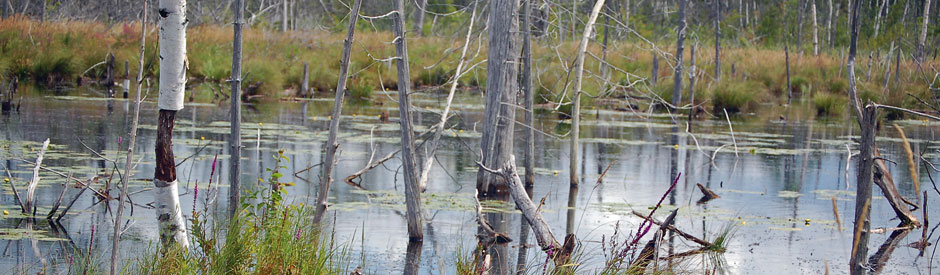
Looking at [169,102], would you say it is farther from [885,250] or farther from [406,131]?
[885,250]

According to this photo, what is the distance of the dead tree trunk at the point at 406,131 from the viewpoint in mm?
7521

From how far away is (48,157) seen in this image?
38.0 ft

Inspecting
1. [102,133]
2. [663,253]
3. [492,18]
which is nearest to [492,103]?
[492,18]

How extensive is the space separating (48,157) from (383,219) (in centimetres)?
452

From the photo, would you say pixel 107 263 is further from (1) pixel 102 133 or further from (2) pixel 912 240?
(1) pixel 102 133

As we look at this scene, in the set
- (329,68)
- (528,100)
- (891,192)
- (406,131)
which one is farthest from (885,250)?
(329,68)

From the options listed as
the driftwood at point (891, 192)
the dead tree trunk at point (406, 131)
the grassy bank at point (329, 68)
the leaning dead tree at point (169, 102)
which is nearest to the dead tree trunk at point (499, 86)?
the dead tree trunk at point (406, 131)

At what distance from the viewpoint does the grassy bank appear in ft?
80.7

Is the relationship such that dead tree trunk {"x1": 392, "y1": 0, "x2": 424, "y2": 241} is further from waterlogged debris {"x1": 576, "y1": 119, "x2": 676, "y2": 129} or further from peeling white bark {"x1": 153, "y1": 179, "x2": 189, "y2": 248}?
waterlogged debris {"x1": 576, "y1": 119, "x2": 676, "y2": 129}

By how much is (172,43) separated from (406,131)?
238cm

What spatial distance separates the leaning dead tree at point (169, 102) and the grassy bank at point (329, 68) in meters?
13.8

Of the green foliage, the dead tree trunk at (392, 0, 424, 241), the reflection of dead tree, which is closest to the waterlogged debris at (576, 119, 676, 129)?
the green foliage

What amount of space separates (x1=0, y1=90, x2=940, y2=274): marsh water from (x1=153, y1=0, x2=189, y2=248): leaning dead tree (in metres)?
0.31

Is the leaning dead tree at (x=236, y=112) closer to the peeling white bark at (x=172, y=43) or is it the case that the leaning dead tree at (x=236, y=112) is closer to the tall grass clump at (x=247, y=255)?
the peeling white bark at (x=172, y=43)
